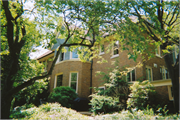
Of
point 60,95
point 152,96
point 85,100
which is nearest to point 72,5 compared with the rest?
point 152,96

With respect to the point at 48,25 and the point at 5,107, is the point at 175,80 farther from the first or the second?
the point at 5,107

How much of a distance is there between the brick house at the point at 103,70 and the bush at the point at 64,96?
4.75ft

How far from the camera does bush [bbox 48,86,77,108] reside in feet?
47.3

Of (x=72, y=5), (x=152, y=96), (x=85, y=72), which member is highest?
(x=72, y=5)

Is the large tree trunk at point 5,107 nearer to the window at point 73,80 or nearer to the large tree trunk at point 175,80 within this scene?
the large tree trunk at point 175,80

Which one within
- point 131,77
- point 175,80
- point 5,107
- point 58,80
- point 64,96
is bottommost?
point 64,96

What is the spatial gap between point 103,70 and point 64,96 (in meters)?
4.82

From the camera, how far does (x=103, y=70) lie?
16469mm

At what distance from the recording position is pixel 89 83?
57.7ft

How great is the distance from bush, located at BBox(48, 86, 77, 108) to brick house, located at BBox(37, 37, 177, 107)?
1447 millimetres

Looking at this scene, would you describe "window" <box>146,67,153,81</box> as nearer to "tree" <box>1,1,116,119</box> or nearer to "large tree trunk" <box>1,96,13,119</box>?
"tree" <box>1,1,116,119</box>

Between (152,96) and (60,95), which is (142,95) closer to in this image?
(152,96)

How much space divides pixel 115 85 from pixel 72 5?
26.8ft

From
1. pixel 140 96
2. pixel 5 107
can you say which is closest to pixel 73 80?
pixel 140 96
